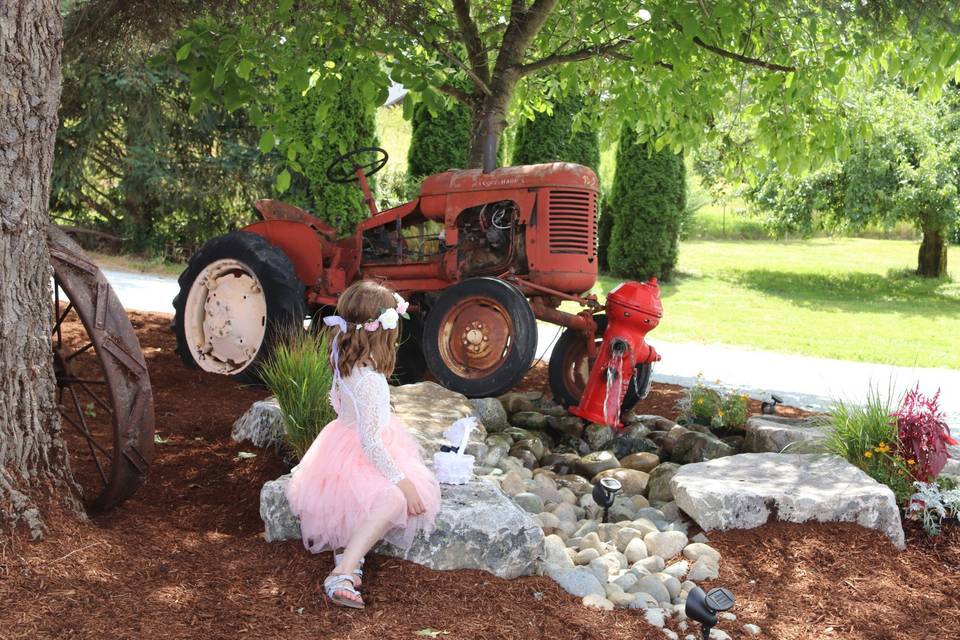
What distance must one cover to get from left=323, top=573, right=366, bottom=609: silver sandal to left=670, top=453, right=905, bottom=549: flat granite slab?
1690 mm

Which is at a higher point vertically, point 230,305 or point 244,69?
point 244,69

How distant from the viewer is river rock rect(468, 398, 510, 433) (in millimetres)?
5625

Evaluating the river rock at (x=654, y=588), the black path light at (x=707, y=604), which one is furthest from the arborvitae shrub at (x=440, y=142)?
the black path light at (x=707, y=604)

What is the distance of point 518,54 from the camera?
668 centimetres

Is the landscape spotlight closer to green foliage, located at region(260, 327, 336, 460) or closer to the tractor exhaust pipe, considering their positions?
green foliage, located at region(260, 327, 336, 460)

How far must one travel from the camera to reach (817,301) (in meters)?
16.2

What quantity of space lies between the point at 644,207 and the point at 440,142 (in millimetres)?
4036

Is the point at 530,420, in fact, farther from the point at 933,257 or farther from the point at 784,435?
the point at 933,257

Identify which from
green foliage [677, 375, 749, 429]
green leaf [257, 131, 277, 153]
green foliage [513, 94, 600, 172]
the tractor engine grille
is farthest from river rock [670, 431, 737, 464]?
green foliage [513, 94, 600, 172]

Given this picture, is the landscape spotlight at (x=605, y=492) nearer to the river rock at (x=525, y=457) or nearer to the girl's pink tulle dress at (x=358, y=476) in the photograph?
the girl's pink tulle dress at (x=358, y=476)

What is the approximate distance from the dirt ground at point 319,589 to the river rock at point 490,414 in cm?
178

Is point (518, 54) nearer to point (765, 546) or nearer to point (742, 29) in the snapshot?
point (742, 29)

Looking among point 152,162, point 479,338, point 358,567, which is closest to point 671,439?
point 479,338

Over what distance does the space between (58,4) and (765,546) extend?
3.36m
